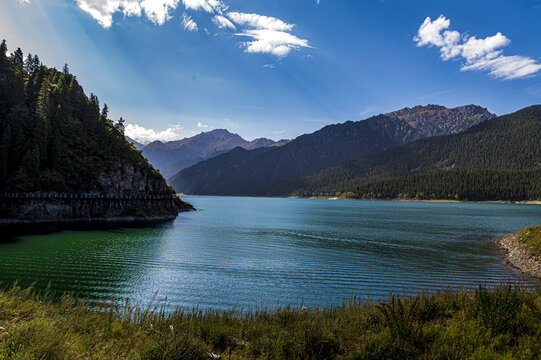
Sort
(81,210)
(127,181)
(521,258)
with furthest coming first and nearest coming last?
(127,181) → (81,210) → (521,258)

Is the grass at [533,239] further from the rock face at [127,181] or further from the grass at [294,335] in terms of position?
the rock face at [127,181]

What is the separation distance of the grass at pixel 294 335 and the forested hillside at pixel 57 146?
7964 centimetres

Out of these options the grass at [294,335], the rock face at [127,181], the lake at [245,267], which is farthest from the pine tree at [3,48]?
the grass at [294,335]

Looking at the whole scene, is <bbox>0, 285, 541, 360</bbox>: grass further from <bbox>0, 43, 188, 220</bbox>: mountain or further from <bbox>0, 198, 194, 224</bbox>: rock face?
<bbox>0, 43, 188, 220</bbox>: mountain

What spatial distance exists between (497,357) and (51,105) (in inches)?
4700

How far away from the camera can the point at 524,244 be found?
38.5 meters

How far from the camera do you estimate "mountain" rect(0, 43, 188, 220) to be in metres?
73.0

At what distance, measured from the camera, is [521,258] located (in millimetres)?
34875

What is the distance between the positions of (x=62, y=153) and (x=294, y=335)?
95093mm

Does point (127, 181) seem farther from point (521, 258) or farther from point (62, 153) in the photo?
point (521, 258)

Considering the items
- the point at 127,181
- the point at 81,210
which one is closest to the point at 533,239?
the point at 81,210

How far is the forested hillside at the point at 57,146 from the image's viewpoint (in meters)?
73.4

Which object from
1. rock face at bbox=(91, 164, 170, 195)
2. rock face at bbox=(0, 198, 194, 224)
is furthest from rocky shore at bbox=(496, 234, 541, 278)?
rock face at bbox=(91, 164, 170, 195)

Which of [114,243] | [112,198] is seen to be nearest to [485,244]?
[114,243]
